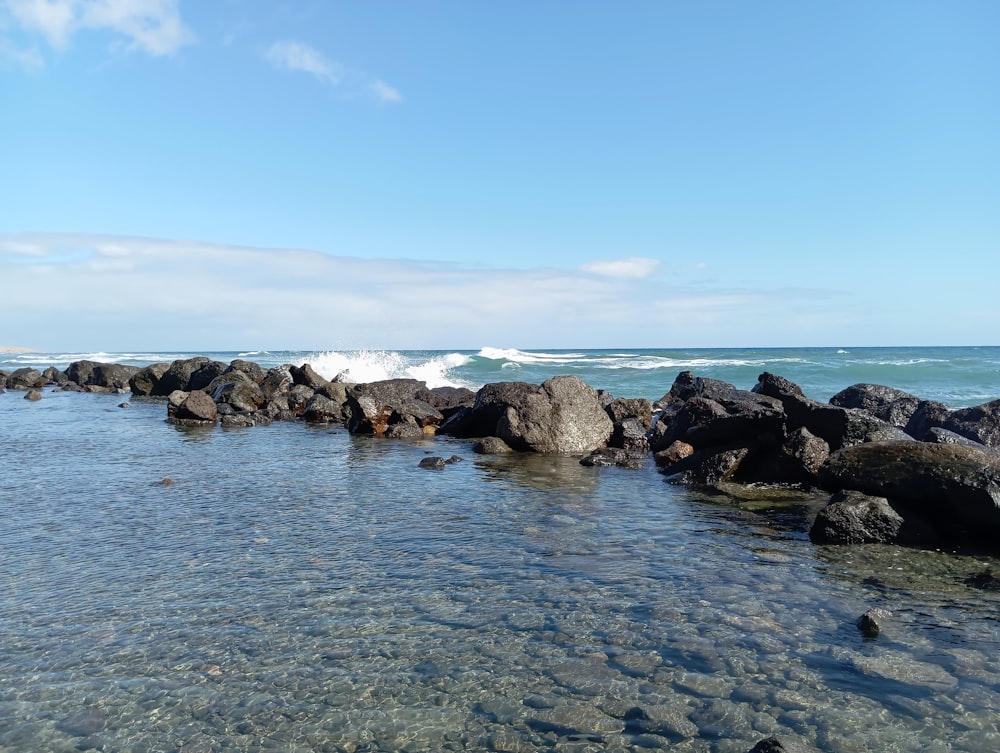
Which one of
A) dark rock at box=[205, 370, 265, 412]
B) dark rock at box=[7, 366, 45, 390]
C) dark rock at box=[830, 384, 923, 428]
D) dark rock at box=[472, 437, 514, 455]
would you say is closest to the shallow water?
dark rock at box=[472, 437, 514, 455]

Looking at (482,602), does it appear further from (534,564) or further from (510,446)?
(510,446)

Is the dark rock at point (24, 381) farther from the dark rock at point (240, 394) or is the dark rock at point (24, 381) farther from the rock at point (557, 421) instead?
the rock at point (557, 421)

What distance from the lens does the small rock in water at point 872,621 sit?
608 centimetres

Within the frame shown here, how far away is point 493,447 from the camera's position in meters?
16.9

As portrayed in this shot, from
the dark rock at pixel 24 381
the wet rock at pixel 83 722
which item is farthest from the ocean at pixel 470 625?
the dark rock at pixel 24 381

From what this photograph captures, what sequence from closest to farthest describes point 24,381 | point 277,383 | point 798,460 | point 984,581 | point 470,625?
point 470,625
point 984,581
point 798,460
point 277,383
point 24,381

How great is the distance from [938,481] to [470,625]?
6.83 metres

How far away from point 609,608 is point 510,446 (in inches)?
418

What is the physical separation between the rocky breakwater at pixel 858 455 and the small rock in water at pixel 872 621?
108 inches

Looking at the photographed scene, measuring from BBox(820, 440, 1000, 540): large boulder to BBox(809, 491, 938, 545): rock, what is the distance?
0.36m

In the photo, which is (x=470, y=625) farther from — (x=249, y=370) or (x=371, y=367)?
(x=371, y=367)

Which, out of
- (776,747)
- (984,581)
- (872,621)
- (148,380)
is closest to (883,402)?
(984,581)

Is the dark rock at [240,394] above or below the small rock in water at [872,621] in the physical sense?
above

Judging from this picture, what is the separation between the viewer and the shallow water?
15.4 feet
